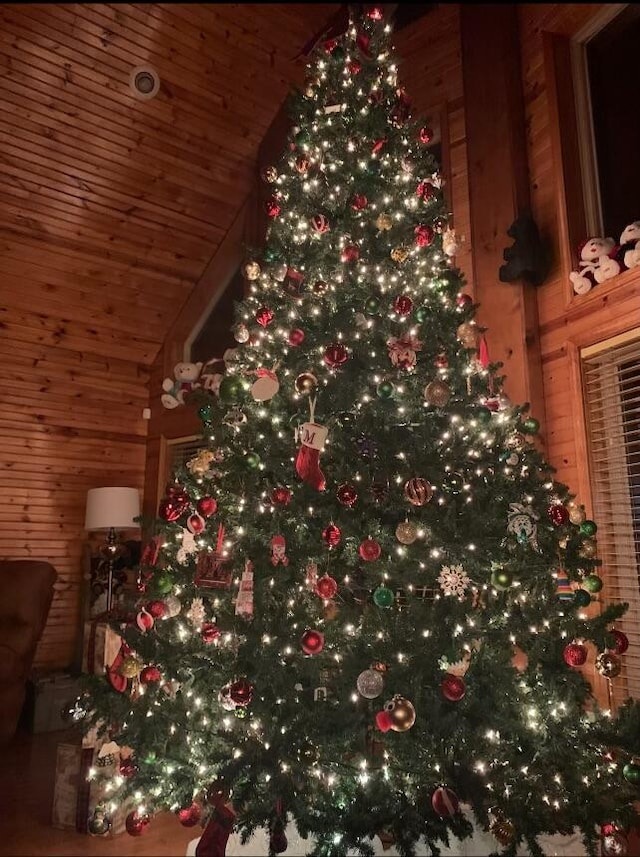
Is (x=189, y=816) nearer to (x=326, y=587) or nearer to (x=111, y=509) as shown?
(x=326, y=587)

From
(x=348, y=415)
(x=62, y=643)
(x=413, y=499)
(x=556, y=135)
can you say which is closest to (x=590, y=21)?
(x=556, y=135)

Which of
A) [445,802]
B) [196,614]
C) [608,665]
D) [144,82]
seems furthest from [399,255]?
[144,82]

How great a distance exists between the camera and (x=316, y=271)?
7.54 ft

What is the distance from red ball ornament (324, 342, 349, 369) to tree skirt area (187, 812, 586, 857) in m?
1.62

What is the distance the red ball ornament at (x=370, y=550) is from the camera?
6.23 feet

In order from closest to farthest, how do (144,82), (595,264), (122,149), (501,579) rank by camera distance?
1. (501,579)
2. (595,264)
3. (144,82)
4. (122,149)

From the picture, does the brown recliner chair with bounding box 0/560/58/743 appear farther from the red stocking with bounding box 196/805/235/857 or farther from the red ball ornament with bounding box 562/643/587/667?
the red ball ornament with bounding box 562/643/587/667

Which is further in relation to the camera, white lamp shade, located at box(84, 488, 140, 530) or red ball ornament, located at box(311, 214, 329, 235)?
white lamp shade, located at box(84, 488, 140, 530)

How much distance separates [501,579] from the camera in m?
1.90

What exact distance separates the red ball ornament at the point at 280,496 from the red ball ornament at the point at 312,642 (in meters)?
0.40

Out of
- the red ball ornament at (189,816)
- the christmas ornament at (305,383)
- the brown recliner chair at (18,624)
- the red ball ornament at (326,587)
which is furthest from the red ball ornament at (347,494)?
the brown recliner chair at (18,624)

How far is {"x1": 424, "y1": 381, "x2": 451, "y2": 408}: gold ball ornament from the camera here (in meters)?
2.06

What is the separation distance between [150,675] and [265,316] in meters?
1.25

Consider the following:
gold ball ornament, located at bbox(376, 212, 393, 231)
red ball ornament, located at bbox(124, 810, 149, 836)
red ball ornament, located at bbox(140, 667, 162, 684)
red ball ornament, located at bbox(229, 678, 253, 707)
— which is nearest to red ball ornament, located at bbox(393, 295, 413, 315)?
gold ball ornament, located at bbox(376, 212, 393, 231)
